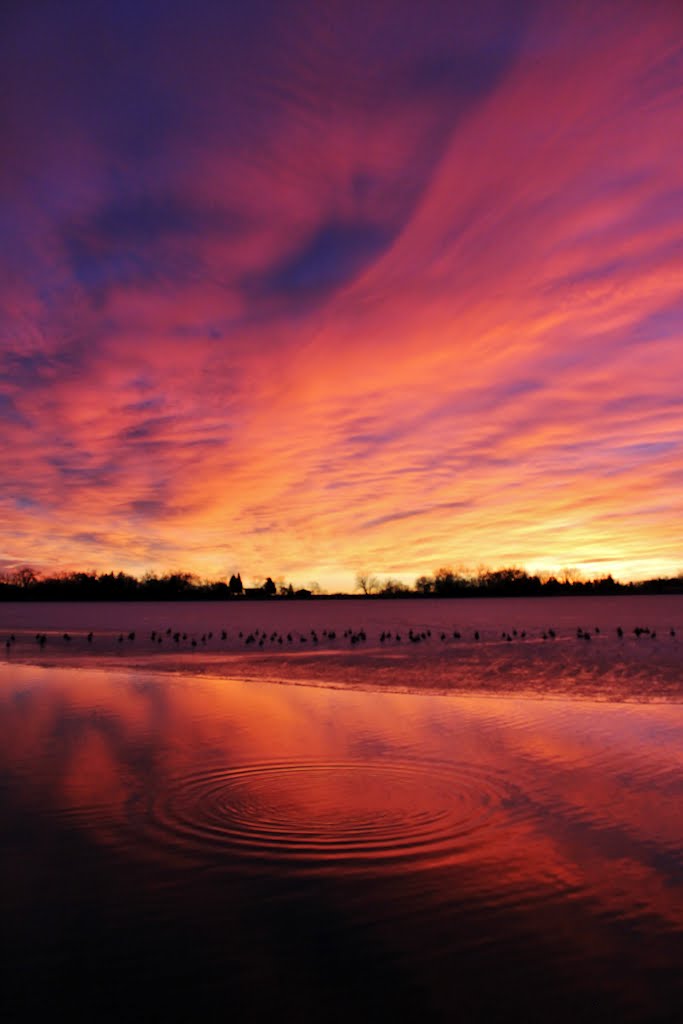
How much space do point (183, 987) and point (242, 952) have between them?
1.93 ft

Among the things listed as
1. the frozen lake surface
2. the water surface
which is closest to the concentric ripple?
the water surface

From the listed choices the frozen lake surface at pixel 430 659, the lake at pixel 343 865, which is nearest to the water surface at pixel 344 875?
the lake at pixel 343 865

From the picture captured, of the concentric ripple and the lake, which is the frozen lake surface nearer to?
the lake

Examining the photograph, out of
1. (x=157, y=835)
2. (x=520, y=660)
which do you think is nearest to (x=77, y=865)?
(x=157, y=835)

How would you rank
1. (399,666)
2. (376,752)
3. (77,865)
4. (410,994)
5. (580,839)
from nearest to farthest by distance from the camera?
(410,994), (77,865), (580,839), (376,752), (399,666)

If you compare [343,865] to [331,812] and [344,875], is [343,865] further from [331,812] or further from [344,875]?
[331,812]

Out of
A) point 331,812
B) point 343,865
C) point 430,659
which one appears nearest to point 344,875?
point 343,865

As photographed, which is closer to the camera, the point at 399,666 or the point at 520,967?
the point at 520,967

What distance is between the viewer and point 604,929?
565 centimetres

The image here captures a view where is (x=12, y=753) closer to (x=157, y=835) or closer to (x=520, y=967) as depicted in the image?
(x=157, y=835)

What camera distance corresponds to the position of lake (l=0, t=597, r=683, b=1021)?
4848 mm

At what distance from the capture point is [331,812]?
8.55 m

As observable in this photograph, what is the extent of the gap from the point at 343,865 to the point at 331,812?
165 centimetres

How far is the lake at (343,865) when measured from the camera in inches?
191
